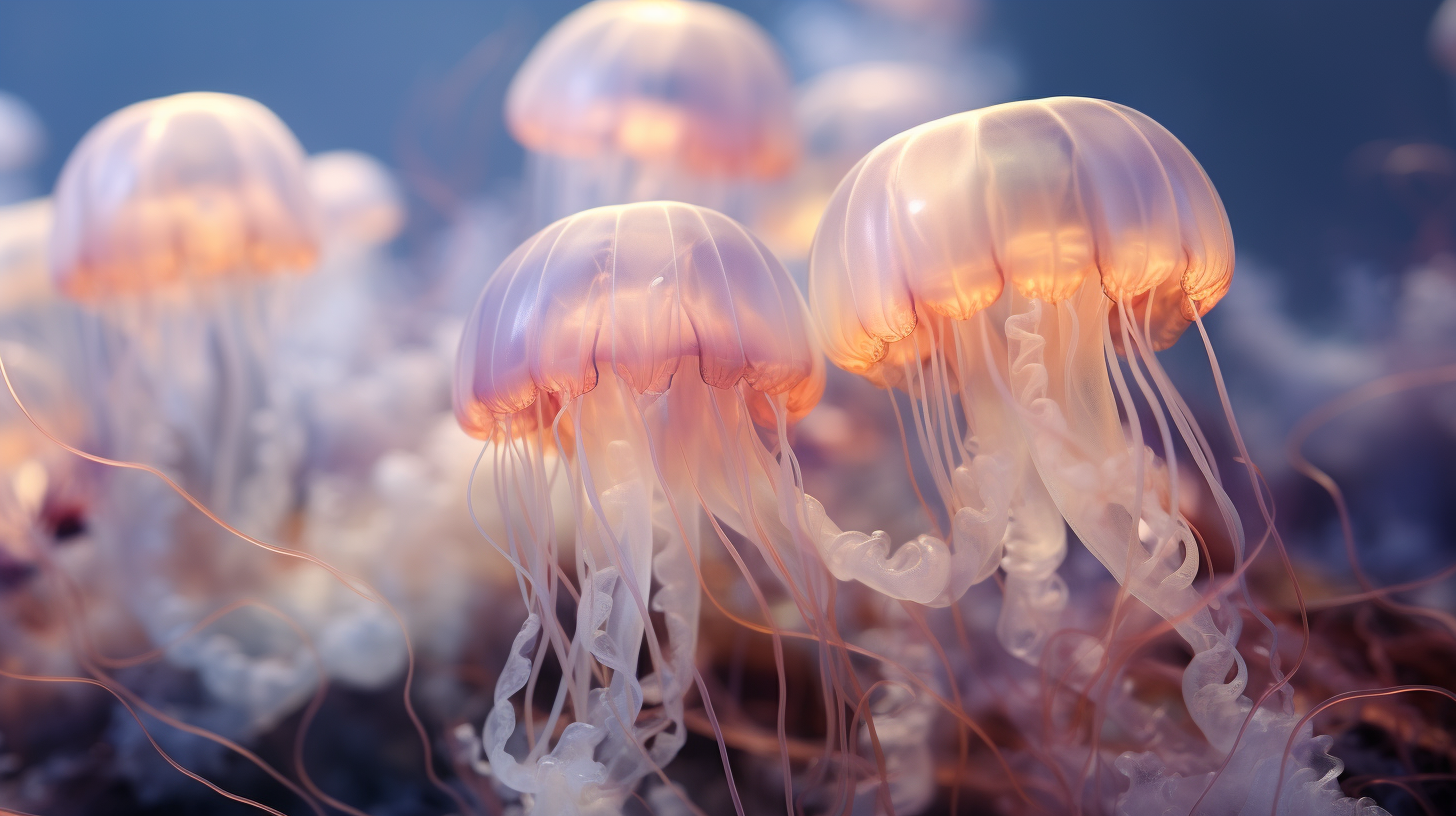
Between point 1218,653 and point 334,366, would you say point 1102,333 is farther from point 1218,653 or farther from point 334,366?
point 334,366

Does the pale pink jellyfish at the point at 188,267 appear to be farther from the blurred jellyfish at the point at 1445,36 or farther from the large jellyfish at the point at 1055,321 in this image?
the blurred jellyfish at the point at 1445,36

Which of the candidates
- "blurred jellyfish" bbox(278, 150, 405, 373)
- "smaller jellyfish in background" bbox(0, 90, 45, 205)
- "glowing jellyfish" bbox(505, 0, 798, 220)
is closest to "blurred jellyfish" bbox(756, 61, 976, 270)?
"glowing jellyfish" bbox(505, 0, 798, 220)

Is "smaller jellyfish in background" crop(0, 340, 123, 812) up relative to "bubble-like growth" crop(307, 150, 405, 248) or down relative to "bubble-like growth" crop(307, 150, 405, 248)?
down

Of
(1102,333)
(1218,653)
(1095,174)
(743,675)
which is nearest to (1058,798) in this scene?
(1218,653)

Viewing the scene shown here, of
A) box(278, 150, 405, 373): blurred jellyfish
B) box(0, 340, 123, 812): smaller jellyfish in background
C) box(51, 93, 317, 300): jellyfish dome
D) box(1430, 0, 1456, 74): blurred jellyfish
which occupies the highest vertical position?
box(1430, 0, 1456, 74): blurred jellyfish

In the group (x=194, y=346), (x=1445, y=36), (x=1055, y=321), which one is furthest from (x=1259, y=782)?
(x=1445, y=36)

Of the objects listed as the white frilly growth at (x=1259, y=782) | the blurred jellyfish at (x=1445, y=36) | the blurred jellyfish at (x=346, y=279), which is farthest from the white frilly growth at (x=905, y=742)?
the blurred jellyfish at (x=1445, y=36)

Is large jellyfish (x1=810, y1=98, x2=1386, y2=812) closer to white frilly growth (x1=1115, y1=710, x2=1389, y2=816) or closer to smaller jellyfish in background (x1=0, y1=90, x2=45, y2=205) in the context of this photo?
white frilly growth (x1=1115, y1=710, x2=1389, y2=816)
